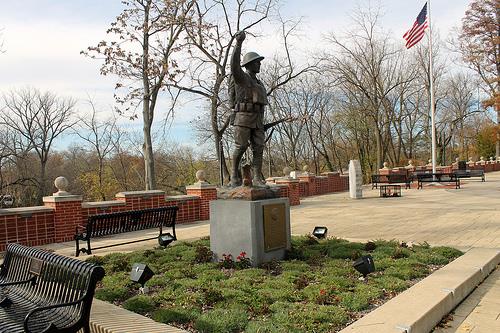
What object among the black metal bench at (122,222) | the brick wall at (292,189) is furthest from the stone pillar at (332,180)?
the black metal bench at (122,222)

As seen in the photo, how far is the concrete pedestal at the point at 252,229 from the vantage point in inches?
255

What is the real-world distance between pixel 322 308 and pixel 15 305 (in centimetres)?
300

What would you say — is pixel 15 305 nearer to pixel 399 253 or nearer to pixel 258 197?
pixel 258 197

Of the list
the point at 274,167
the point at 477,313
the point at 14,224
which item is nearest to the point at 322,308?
the point at 477,313

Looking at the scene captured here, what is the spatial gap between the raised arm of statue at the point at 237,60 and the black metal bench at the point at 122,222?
369 centimetres

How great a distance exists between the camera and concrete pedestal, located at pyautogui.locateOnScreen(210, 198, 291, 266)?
6.49 meters

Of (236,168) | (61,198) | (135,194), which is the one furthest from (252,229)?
(135,194)

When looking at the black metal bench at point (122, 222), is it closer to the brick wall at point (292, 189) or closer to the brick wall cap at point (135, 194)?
the brick wall cap at point (135, 194)

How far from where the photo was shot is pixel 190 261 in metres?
6.98

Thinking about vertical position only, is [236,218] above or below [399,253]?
above

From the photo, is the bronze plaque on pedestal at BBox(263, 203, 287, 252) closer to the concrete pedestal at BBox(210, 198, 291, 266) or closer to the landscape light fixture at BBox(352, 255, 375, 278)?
the concrete pedestal at BBox(210, 198, 291, 266)

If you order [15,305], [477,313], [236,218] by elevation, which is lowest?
A: [477,313]

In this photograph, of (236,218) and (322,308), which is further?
(236,218)

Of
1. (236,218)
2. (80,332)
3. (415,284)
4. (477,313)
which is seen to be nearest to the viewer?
(80,332)
